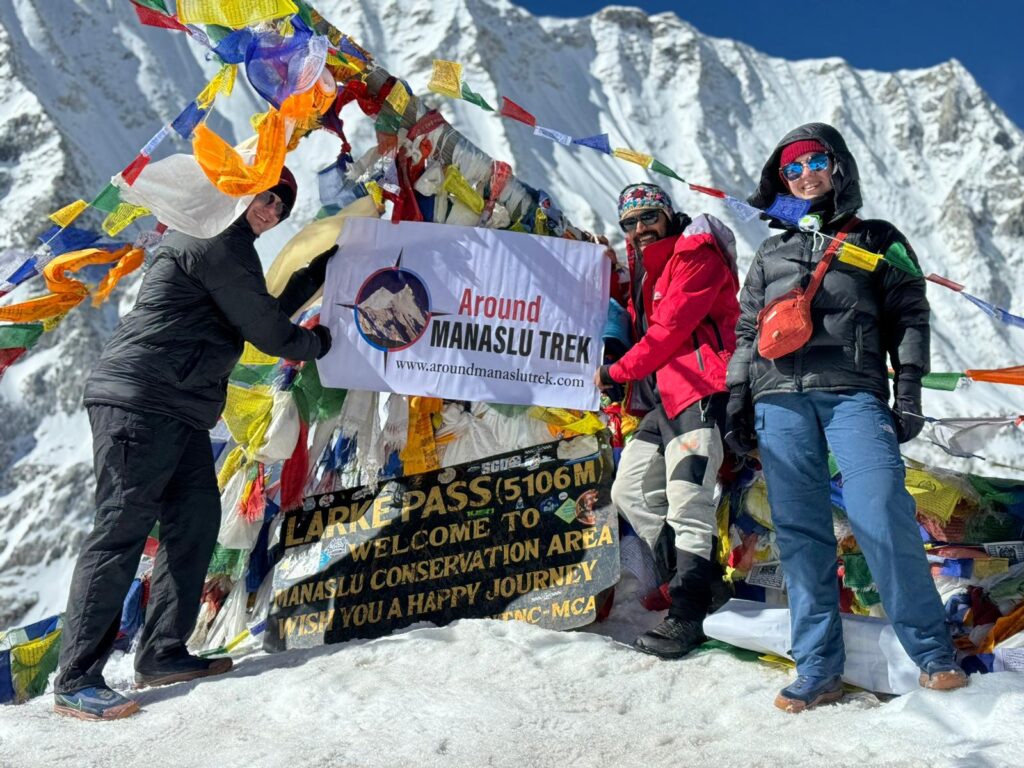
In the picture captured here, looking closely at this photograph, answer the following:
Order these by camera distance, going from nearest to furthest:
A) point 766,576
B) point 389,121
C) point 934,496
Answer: point 934,496, point 766,576, point 389,121

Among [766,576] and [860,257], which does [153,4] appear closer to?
[860,257]

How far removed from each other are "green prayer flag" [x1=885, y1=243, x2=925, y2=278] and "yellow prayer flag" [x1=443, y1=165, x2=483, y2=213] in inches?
77.5

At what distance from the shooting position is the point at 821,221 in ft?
10.2

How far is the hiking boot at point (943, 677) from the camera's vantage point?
261 centimetres

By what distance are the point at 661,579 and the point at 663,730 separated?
123 cm

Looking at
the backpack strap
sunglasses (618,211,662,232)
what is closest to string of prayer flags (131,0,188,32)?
sunglasses (618,211,662,232)

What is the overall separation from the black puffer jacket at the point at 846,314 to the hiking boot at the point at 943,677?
0.80m

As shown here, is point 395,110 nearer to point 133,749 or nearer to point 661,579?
point 661,579

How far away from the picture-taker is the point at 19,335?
4148 mm

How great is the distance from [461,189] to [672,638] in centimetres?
216

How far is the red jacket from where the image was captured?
11.8 feet

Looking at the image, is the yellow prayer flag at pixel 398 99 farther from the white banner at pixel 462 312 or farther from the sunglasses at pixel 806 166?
the sunglasses at pixel 806 166

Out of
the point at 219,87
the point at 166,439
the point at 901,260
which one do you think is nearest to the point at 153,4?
the point at 219,87

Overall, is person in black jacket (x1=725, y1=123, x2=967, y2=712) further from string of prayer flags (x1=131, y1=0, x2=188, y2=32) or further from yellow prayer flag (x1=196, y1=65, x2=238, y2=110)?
string of prayer flags (x1=131, y1=0, x2=188, y2=32)
